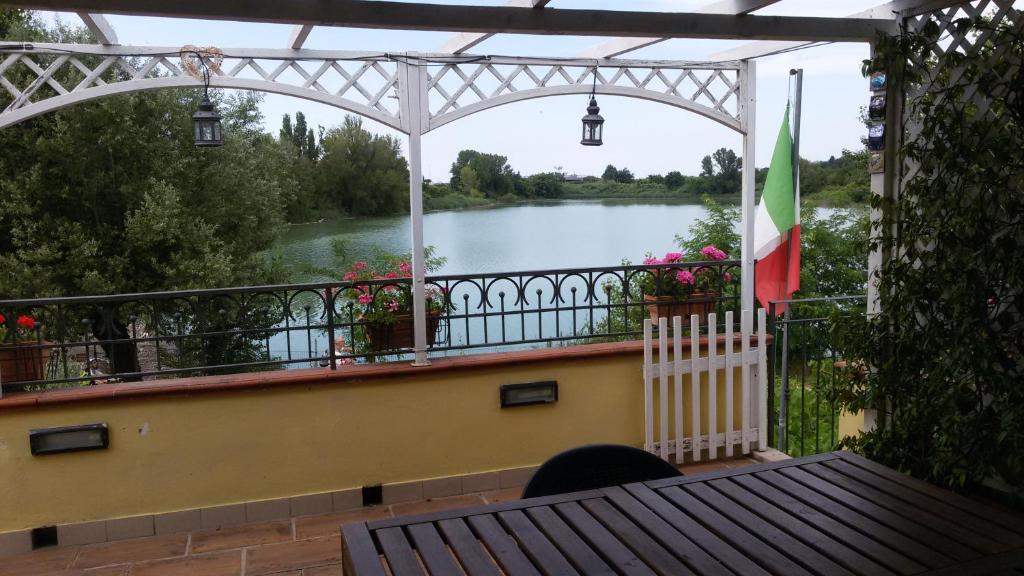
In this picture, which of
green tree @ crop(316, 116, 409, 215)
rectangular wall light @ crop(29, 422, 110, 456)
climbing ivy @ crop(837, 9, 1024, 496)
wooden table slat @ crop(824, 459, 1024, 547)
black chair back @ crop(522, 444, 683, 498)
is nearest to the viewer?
wooden table slat @ crop(824, 459, 1024, 547)

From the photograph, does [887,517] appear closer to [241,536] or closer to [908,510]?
[908,510]

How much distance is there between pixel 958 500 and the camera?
1964 millimetres

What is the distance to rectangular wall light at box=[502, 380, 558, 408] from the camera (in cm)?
414

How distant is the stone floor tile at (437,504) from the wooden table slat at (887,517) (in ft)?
6.86

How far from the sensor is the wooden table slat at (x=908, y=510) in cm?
171

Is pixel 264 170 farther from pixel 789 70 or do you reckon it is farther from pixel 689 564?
pixel 689 564

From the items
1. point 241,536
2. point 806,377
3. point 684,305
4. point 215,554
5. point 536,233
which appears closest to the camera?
point 215,554

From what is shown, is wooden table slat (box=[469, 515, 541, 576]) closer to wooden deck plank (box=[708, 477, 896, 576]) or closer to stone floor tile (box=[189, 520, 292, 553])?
wooden deck plank (box=[708, 477, 896, 576])

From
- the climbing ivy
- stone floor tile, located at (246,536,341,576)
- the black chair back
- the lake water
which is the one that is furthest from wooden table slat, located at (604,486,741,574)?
the lake water

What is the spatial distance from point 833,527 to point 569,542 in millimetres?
609

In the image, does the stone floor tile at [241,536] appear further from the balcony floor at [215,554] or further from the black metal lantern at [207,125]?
the black metal lantern at [207,125]

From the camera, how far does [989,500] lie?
2.86 m

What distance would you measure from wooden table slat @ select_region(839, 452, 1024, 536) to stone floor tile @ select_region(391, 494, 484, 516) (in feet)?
6.98

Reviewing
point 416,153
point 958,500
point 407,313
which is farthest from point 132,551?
point 958,500
